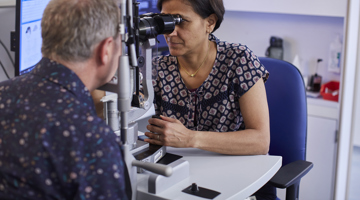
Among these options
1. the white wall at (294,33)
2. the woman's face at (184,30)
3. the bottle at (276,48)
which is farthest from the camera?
the bottle at (276,48)

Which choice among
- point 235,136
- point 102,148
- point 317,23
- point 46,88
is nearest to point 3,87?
point 46,88

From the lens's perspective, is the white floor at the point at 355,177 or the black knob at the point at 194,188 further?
the white floor at the point at 355,177

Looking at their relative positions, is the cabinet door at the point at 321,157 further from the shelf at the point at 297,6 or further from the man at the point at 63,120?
the man at the point at 63,120

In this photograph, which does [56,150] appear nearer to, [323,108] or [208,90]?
[208,90]

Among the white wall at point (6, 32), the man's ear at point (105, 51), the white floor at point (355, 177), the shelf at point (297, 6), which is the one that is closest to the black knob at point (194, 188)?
the man's ear at point (105, 51)

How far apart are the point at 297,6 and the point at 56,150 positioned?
82.8 inches

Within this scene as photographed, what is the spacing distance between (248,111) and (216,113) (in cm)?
13

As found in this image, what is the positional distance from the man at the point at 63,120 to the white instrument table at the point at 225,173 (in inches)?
13.4

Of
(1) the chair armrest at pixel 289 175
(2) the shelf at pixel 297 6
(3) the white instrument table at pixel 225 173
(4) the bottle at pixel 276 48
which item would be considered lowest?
(1) the chair armrest at pixel 289 175

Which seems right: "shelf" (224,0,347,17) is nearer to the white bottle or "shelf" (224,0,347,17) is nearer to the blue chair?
the white bottle

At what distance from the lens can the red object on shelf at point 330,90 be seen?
2600 millimetres

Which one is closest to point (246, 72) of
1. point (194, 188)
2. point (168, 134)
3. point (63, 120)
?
point (168, 134)

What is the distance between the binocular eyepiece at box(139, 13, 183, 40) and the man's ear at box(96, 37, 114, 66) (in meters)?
0.22

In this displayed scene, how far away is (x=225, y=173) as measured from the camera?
4.10 ft
